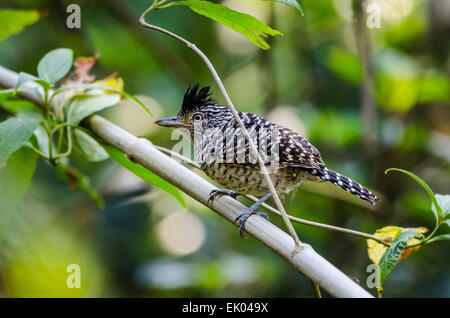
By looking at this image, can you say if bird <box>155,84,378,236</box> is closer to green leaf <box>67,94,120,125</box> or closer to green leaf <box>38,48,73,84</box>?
green leaf <box>67,94,120,125</box>

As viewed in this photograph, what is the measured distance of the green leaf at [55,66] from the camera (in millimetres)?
1755

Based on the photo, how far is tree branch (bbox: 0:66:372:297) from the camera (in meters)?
1.05

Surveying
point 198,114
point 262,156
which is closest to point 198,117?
point 198,114

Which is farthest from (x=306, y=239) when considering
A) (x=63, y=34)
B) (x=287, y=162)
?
(x=63, y=34)

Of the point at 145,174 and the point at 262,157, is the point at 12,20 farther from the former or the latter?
the point at 262,157

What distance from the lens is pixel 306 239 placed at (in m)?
3.25

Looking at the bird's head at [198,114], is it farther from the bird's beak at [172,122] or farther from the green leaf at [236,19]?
the green leaf at [236,19]

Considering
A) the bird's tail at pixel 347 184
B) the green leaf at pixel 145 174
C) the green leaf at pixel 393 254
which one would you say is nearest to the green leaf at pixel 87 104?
the green leaf at pixel 145 174

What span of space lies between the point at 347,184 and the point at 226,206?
44cm

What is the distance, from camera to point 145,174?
1691 mm

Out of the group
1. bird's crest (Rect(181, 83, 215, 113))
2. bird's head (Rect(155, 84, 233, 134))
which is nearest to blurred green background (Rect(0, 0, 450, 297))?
bird's head (Rect(155, 84, 233, 134))

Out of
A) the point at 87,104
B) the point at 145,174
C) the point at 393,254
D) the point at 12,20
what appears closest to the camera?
the point at 393,254

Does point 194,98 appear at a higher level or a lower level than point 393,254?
higher

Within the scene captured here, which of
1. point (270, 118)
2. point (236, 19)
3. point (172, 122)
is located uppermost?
point (270, 118)
